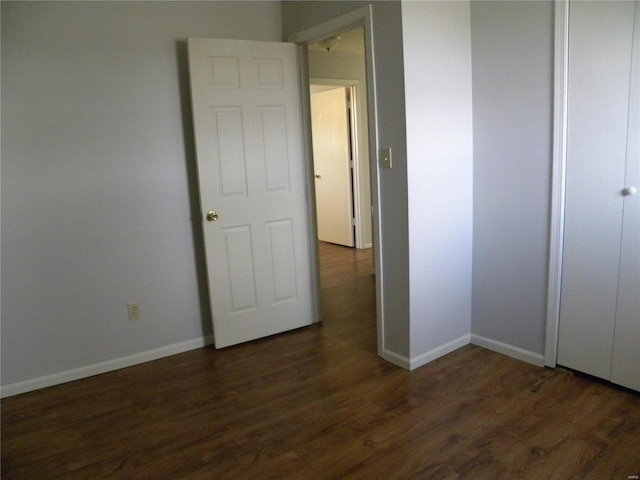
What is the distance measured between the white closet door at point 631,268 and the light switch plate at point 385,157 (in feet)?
3.73

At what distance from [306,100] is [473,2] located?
121cm

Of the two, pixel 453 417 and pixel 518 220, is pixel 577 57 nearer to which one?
pixel 518 220

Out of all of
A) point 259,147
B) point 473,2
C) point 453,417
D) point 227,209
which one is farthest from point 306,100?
point 453,417

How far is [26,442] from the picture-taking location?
91.0 inches

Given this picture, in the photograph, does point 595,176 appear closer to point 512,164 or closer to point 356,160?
point 512,164

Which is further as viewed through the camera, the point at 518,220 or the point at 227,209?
the point at 227,209

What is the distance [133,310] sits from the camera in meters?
3.05

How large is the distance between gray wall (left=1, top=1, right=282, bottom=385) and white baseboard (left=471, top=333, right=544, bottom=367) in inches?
73.8

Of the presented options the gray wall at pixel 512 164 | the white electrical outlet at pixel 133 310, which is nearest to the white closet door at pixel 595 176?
the gray wall at pixel 512 164

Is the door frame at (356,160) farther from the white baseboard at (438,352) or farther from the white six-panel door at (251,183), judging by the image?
the white baseboard at (438,352)

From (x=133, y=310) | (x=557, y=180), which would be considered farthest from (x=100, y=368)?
(x=557, y=180)

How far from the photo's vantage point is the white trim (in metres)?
2.45

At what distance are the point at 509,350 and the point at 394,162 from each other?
1329mm

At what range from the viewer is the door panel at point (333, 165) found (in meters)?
6.04
